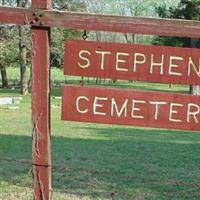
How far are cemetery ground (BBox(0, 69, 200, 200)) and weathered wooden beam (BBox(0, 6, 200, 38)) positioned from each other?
1.22 meters

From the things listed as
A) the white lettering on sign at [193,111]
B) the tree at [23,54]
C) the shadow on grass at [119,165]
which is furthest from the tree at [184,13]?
the white lettering on sign at [193,111]

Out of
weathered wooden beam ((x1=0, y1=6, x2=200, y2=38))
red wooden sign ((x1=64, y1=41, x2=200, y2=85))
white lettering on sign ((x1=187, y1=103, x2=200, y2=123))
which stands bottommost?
white lettering on sign ((x1=187, y1=103, x2=200, y2=123))

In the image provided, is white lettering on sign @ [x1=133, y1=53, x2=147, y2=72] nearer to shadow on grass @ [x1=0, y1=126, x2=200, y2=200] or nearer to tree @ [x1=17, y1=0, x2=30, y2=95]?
shadow on grass @ [x1=0, y1=126, x2=200, y2=200]

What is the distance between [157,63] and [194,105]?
407 mm

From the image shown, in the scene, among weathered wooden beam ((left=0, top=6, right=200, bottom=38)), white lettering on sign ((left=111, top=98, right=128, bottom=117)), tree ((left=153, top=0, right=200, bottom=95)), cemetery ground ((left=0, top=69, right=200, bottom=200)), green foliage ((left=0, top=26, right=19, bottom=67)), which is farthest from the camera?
green foliage ((left=0, top=26, right=19, bottom=67))

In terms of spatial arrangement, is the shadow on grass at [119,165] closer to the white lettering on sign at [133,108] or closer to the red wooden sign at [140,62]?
the white lettering on sign at [133,108]

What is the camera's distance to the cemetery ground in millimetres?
5988

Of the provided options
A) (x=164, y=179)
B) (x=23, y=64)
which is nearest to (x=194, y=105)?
(x=164, y=179)

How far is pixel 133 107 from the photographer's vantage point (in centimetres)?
388

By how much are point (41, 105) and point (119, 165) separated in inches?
165

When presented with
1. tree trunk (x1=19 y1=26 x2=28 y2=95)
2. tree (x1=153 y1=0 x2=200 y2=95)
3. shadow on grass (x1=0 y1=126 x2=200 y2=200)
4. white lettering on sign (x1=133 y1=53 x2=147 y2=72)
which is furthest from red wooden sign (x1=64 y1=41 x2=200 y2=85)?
tree trunk (x1=19 y1=26 x2=28 y2=95)

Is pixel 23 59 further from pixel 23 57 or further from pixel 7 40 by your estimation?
pixel 7 40

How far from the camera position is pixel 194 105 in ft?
12.6

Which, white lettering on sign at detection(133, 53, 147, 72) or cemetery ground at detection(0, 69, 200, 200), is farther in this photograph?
cemetery ground at detection(0, 69, 200, 200)
